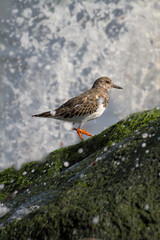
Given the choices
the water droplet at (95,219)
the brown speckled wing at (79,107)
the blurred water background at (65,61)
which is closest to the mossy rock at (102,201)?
the water droplet at (95,219)

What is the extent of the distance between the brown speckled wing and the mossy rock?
2.67 m

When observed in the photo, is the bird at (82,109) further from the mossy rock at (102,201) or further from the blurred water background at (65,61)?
the blurred water background at (65,61)

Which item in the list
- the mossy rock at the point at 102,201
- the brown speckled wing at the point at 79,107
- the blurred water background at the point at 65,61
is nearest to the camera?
the mossy rock at the point at 102,201

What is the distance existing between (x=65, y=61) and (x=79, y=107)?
6.25 m

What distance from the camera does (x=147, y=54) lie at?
1314cm

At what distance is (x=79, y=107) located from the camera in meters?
6.53

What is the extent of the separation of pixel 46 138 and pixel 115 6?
20.7 feet

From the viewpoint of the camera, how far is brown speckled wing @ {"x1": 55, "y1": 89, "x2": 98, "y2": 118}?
6.52m

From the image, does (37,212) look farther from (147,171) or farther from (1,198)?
(1,198)

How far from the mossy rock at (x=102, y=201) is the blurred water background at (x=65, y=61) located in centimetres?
830

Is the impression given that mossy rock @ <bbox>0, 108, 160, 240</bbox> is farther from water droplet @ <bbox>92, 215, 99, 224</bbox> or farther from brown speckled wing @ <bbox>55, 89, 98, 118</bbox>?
brown speckled wing @ <bbox>55, 89, 98, 118</bbox>

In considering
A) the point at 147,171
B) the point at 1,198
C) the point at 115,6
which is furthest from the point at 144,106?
the point at 147,171

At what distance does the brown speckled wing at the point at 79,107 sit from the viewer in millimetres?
6516

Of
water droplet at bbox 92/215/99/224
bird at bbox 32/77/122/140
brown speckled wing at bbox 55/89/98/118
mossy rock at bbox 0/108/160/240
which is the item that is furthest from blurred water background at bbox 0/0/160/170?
water droplet at bbox 92/215/99/224
